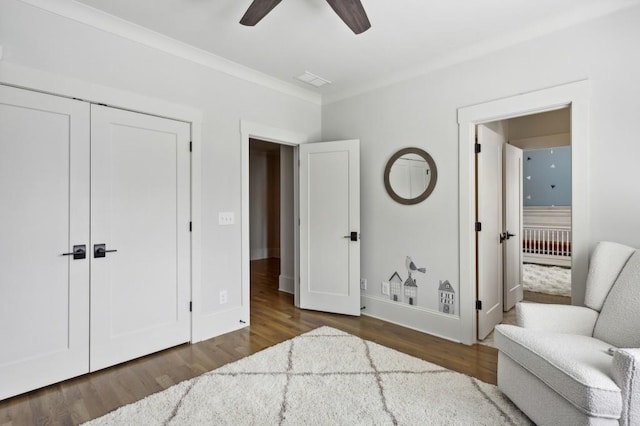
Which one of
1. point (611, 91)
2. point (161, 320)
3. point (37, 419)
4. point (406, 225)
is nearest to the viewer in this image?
point (37, 419)

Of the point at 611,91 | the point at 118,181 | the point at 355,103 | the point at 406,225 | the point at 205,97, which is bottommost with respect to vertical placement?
the point at 406,225

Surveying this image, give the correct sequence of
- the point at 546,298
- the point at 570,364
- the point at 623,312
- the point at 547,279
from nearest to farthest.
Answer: the point at 570,364, the point at 623,312, the point at 546,298, the point at 547,279

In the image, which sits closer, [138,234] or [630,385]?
[630,385]

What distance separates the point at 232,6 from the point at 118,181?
1.56 m

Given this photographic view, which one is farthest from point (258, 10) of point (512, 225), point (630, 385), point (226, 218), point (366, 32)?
point (512, 225)

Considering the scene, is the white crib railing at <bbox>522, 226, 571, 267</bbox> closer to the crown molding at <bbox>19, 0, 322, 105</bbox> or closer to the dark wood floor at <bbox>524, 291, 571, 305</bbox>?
the dark wood floor at <bbox>524, 291, 571, 305</bbox>

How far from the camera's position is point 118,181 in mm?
2453

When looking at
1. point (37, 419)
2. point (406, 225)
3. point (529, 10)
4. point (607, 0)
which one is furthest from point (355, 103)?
point (37, 419)

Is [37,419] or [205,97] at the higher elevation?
[205,97]

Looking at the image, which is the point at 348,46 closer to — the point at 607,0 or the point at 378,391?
the point at 607,0

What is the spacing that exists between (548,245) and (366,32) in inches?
244

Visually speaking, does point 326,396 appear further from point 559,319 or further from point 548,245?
point 548,245

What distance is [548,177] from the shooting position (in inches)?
281

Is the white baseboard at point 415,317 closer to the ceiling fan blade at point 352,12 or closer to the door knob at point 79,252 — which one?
the ceiling fan blade at point 352,12
